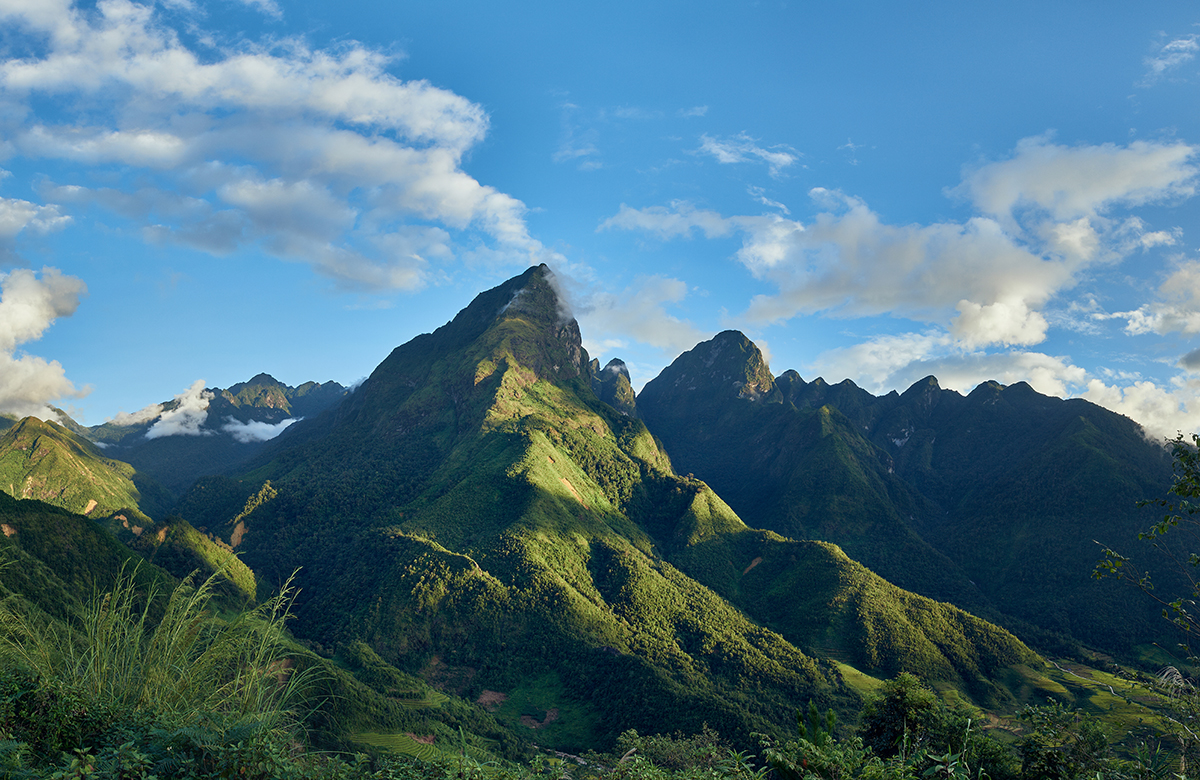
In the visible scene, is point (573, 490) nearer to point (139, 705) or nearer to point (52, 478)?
point (139, 705)

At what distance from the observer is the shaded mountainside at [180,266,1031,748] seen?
92.2 metres


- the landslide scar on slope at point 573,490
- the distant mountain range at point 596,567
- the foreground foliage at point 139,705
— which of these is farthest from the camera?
the landslide scar on slope at point 573,490

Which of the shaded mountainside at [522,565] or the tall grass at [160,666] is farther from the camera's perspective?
the shaded mountainside at [522,565]

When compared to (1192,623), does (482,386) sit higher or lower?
higher

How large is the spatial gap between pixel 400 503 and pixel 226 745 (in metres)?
147

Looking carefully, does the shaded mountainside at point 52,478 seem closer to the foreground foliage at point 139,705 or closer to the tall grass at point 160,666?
the tall grass at point 160,666

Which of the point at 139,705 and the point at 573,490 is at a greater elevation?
the point at 573,490

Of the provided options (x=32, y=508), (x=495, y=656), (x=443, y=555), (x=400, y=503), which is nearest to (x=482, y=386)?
(x=400, y=503)

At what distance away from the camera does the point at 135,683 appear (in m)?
14.8

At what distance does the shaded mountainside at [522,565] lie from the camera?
303 ft

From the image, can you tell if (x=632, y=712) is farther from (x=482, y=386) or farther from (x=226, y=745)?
(x=482, y=386)

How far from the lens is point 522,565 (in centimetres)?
11425

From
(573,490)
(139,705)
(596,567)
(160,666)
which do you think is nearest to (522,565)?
(596,567)

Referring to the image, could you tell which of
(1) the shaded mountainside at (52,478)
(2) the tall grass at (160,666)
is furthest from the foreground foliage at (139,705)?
(1) the shaded mountainside at (52,478)
